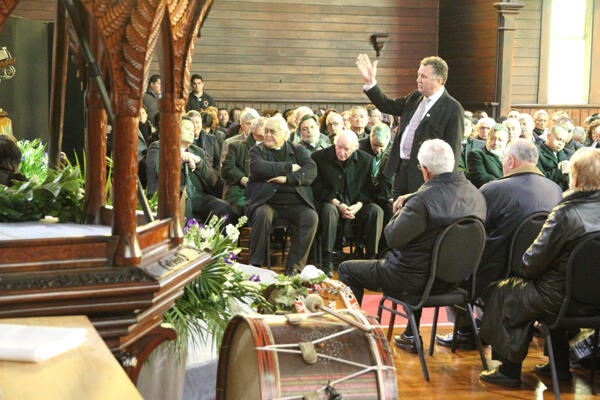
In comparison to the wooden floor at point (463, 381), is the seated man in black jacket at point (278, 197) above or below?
above

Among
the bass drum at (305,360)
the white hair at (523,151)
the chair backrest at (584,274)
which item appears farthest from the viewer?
the white hair at (523,151)

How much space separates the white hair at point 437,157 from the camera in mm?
4523

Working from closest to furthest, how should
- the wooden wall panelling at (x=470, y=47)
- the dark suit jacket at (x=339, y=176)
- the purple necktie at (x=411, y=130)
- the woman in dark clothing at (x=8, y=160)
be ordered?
the woman in dark clothing at (x=8, y=160) < the purple necktie at (x=411, y=130) < the dark suit jacket at (x=339, y=176) < the wooden wall panelling at (x=470, y=47)

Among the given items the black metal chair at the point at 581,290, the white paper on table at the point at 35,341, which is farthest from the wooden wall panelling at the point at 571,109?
the white paper on table at the point at 35,341

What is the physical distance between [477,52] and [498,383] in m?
11.0

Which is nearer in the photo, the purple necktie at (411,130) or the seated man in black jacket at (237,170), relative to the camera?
the purple necktie at (411,130)

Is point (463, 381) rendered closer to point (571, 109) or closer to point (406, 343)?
point (406, 343)

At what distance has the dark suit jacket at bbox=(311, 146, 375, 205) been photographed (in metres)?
7.29

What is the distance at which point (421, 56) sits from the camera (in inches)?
605

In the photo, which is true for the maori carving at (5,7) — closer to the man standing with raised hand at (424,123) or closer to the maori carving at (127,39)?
the maori carving at (127,39)

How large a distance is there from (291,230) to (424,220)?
8.98ft

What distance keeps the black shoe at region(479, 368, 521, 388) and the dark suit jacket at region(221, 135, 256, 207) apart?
3499mm

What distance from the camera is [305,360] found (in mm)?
2125

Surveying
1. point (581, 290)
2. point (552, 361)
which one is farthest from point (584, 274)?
point (552, 361)
